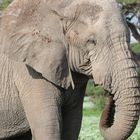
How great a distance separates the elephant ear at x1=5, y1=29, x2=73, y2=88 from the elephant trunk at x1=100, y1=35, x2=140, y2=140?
550 millimetres

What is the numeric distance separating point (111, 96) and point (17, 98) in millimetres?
1072

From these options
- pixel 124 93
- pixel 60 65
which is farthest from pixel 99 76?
pixel 60 65

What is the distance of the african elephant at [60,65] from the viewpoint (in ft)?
20.0

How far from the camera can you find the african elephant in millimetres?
6082

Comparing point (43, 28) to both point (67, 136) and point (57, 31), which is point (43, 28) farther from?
point (67, 136)

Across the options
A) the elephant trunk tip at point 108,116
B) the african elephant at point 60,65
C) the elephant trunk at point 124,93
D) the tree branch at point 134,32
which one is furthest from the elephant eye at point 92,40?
the tree branch at point 134,32

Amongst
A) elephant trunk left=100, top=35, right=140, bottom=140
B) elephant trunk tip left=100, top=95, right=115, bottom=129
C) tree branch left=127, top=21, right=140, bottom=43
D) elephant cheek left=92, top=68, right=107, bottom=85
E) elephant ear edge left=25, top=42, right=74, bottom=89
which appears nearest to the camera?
elephant trunk left=100, top=35, right=140, bottom=140

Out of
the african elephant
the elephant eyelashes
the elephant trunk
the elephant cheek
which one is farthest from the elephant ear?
the elephant trunk

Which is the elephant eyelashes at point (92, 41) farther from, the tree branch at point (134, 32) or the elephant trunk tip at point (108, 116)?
the tree branch at point (134, 32)

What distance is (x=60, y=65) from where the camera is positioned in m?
6.41

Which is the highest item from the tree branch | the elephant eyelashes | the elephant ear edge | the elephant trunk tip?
the elephant eyelashes

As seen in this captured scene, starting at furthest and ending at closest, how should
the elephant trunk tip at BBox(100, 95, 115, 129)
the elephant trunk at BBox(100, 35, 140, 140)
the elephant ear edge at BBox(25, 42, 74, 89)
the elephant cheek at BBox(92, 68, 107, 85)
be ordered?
1. the elephant trunk tip at BBox(100, 95, 115, 129)
2. the elephant ear edge at BBox(25, 42, 74, 89)
3. the elephant cheek at BBox(92, 68, 107, 85)
4. the elephant trunk at BBox(100, 35, 140, 140)

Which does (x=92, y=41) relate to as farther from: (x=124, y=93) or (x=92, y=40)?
(x=124, y=93)

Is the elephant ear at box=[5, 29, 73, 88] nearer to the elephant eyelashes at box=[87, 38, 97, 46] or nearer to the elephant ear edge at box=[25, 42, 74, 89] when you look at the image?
the elephant ear edge at box=[25, 42, 74, 89]
